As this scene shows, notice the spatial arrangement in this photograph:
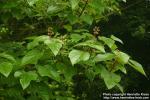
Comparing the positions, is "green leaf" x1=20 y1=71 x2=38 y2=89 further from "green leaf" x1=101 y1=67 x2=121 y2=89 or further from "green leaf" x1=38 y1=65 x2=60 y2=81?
"green leaf" x1=101 y1=67 x2=121 y2=89

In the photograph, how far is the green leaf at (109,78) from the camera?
7.09ft

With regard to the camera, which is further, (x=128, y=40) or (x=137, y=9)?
(x=128, y=40)

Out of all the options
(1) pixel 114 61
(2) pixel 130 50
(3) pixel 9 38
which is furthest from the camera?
(2) pixel 130 50

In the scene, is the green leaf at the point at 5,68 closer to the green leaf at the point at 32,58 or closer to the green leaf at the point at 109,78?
the green leaf at the point at 32,58

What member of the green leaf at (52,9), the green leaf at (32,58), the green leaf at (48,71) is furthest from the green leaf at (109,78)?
the green leaf at (52,9)

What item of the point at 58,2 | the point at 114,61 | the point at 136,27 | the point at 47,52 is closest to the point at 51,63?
the point at 47,52

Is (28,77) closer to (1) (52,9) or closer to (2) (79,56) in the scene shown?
(2) (79,56)

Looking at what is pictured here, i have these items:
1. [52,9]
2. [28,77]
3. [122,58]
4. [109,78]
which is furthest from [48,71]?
[52,9]

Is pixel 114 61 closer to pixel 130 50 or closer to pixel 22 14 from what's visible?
pixel 22 14

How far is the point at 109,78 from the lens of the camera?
222 centimetres

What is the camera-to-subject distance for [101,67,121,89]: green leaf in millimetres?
2162

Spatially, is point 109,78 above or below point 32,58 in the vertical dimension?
below

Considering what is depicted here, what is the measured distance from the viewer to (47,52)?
2443 millimetres

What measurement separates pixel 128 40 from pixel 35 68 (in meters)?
7.16
